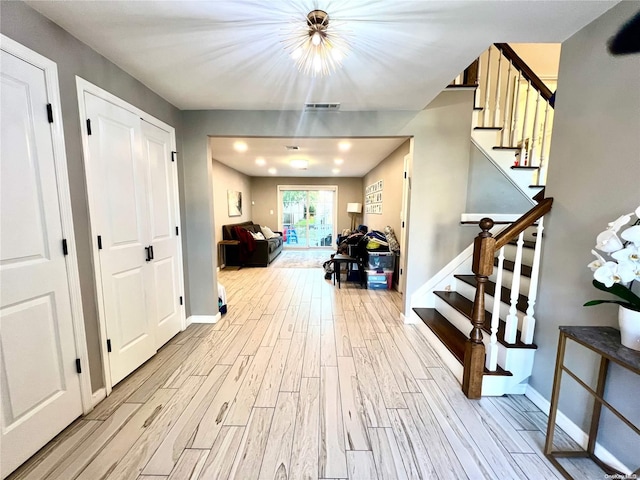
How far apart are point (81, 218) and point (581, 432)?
323cm

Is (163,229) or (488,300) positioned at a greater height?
(163,229)

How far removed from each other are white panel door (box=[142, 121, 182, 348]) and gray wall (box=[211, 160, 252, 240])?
7.58 ft

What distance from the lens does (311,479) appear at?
1196mm

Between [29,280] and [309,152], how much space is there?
406 cm

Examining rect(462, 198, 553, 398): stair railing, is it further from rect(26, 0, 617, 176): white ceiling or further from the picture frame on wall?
the picture frame on wall

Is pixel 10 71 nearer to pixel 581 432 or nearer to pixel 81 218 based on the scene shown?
pixel 81 218

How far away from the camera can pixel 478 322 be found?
5.59 feet

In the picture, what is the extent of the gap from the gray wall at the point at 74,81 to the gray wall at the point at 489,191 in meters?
3.38

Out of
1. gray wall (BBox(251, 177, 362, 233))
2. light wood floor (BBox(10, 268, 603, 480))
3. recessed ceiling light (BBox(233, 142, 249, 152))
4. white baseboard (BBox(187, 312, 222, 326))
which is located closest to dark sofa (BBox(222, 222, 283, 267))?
recessed ceiling light (BBox(233, 142, 249, 152))

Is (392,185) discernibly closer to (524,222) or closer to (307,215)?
(524,222)

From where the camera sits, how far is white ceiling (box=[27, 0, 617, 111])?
51.2 inches

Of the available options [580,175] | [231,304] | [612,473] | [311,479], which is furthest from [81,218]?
[612,473]

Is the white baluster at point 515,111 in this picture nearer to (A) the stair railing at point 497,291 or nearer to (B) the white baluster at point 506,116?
(B) the white baluster at point 506,116

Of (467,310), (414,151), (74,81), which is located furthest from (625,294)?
(74,81)
